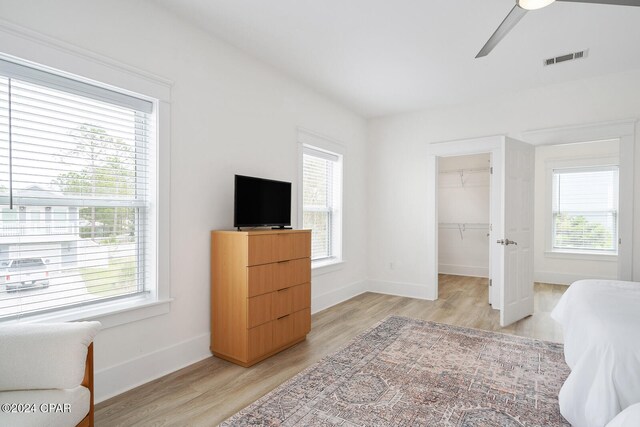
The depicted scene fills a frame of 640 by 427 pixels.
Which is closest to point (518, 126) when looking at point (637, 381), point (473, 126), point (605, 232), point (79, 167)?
point (473, 126)

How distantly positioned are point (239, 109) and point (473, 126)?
10.4ft

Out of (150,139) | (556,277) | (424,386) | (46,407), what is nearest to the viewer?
(46,407)

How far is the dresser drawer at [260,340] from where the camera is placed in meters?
2.59

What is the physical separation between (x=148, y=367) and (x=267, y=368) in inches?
33.6

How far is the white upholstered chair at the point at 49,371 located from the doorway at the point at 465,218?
5842 millimetres

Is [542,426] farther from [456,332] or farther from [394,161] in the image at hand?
[394,161]

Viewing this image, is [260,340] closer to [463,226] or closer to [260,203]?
[260,203]

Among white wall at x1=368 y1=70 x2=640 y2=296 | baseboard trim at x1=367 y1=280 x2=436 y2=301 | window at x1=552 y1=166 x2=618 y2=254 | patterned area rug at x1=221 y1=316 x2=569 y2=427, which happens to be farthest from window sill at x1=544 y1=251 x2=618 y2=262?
patterned area rug at x1=221 y1=316 x2=569 y2=427

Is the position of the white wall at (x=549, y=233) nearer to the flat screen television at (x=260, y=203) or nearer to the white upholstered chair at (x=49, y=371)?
the flat screen television at (x=260, y=203)

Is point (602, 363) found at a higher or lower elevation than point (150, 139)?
lower

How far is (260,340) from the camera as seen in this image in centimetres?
268

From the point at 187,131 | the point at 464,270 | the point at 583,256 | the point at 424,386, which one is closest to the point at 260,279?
the point at 187,131

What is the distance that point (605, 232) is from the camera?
5535 millimetres

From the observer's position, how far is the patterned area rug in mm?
1960
